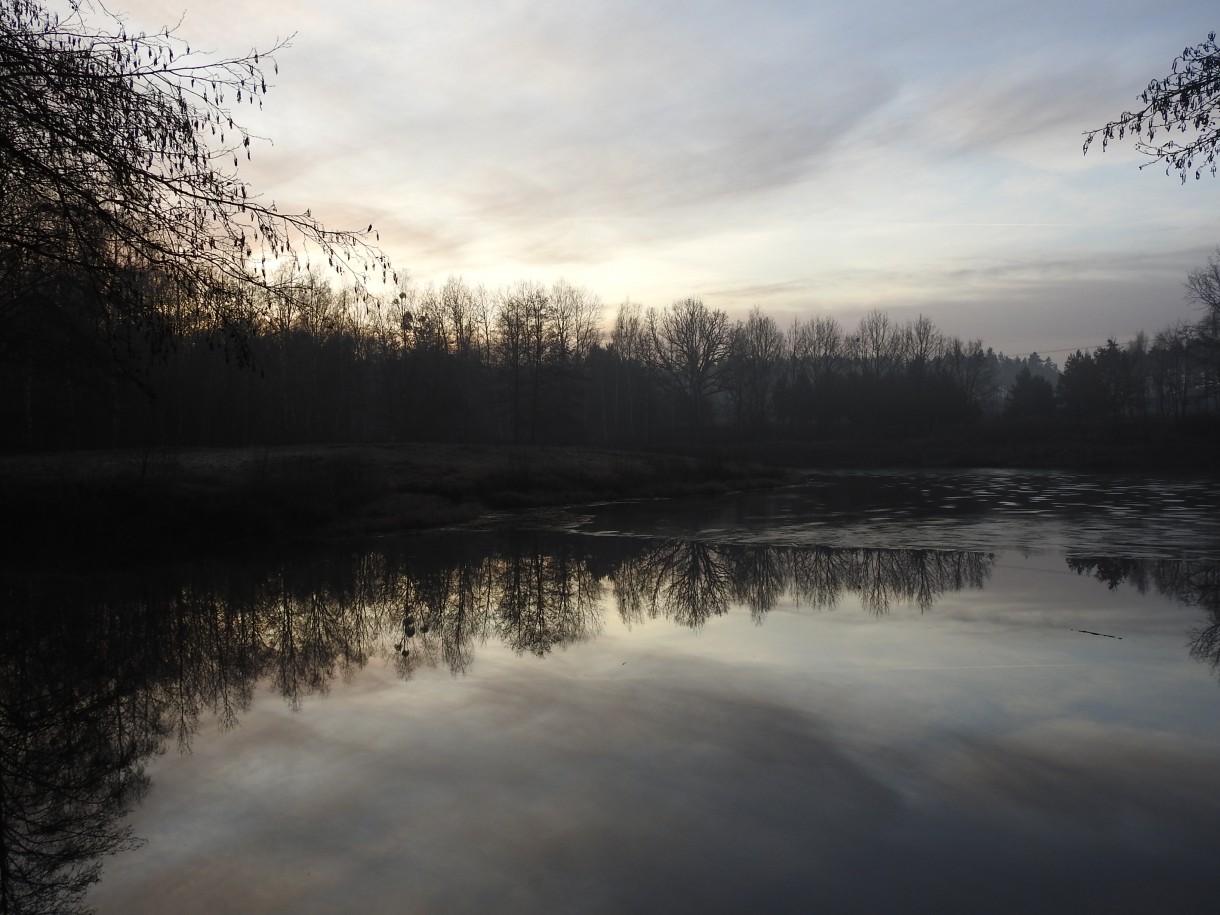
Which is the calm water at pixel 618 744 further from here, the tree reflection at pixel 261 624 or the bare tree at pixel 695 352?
the bare tree at pixel 695 352

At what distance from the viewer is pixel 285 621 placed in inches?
454

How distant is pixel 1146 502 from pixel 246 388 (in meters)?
48.4

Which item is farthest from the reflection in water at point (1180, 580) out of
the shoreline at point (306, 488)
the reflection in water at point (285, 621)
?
the shoreline at point (306, 488)

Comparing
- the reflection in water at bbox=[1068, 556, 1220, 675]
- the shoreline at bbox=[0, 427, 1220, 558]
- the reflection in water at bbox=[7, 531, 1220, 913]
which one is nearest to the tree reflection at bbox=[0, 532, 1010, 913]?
the reflection in water at bbox=[7, 531, 1220, 913]

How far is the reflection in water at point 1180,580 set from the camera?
9672mm

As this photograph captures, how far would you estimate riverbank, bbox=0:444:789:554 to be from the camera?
18.2 m

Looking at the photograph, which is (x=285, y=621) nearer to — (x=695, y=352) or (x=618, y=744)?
(x=618, y=744)

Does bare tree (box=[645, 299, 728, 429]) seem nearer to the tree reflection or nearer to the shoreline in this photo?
the shoreline

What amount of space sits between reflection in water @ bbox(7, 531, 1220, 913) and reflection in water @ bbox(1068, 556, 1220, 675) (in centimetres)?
5

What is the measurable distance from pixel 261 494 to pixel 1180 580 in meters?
19.3

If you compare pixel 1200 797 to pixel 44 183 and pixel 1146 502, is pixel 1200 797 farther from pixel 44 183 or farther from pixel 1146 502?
pixel 1146 502

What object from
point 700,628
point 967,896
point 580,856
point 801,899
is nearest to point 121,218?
point 580,856

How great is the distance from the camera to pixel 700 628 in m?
10.8

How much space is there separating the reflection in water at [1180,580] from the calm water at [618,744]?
10cm
